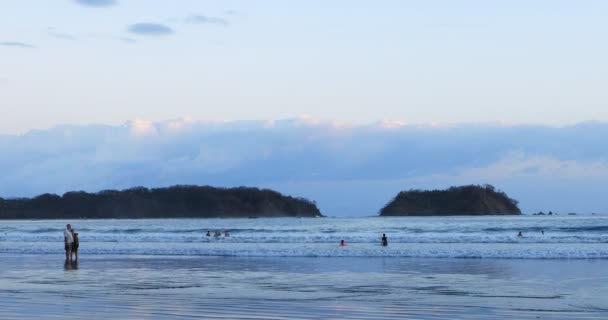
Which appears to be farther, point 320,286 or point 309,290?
point 320,286

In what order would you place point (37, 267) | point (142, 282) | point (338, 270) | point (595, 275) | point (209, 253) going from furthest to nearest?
point (209, 253), point (37, 267), point (338, 270), point (595, 275), point (142, 282)

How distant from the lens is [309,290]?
18000 millimetres

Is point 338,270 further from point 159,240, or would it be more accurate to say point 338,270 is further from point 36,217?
point 36,217

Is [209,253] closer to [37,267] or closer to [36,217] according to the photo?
[37,267]

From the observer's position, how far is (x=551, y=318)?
13.3 m

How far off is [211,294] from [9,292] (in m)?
3.98

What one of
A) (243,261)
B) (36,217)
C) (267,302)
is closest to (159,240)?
(243,261)

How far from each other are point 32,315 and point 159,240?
4161cm

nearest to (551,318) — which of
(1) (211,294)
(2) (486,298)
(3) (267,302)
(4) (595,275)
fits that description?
(2) (486,298)

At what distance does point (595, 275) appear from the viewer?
2183 centimetres

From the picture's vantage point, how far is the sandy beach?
1398 centimetres

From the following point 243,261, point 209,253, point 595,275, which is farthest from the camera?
point 209,253

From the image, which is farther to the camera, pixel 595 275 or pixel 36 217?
pixel 36 217

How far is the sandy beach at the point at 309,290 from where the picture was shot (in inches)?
550
